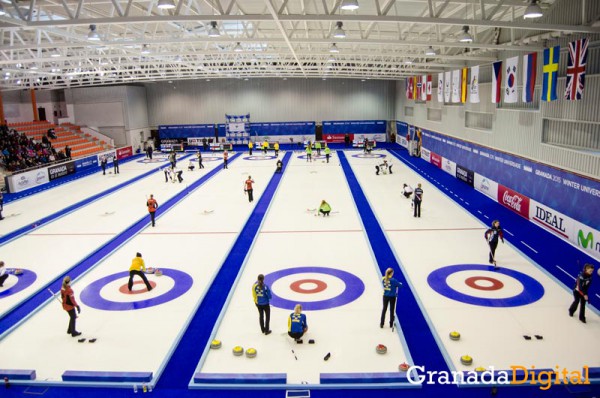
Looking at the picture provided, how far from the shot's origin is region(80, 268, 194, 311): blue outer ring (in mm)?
13240

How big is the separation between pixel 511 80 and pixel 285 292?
15.5 meters

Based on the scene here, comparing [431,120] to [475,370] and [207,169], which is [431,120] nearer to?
[207,169]

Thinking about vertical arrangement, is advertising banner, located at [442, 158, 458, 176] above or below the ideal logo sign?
above

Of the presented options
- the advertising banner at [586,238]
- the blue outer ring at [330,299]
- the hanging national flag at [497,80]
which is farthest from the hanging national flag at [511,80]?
the blue outer ring at [330,299]

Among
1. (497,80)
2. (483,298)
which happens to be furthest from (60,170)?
(483,298)

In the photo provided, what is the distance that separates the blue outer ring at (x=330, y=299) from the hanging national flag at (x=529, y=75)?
11923 millimetres

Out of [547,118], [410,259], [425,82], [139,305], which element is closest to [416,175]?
[425,82]

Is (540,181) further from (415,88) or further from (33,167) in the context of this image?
(33,167)

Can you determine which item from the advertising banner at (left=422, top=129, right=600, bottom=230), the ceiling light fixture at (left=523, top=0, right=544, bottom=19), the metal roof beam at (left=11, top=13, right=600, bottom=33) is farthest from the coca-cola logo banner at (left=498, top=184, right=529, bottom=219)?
the ceiling light fixture at (left=523, top=0, right=544, bottom=19)

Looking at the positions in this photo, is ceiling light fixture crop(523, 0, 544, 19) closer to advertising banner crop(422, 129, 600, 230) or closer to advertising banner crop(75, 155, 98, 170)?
advertising banner crop(422, 129, 600, 230)

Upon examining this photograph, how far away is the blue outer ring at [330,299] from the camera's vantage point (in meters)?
12.9

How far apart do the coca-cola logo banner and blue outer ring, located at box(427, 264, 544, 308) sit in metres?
7.53

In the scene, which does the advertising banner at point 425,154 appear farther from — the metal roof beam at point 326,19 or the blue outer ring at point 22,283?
the blue outer ring at point 22,283

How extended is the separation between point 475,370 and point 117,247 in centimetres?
1446
